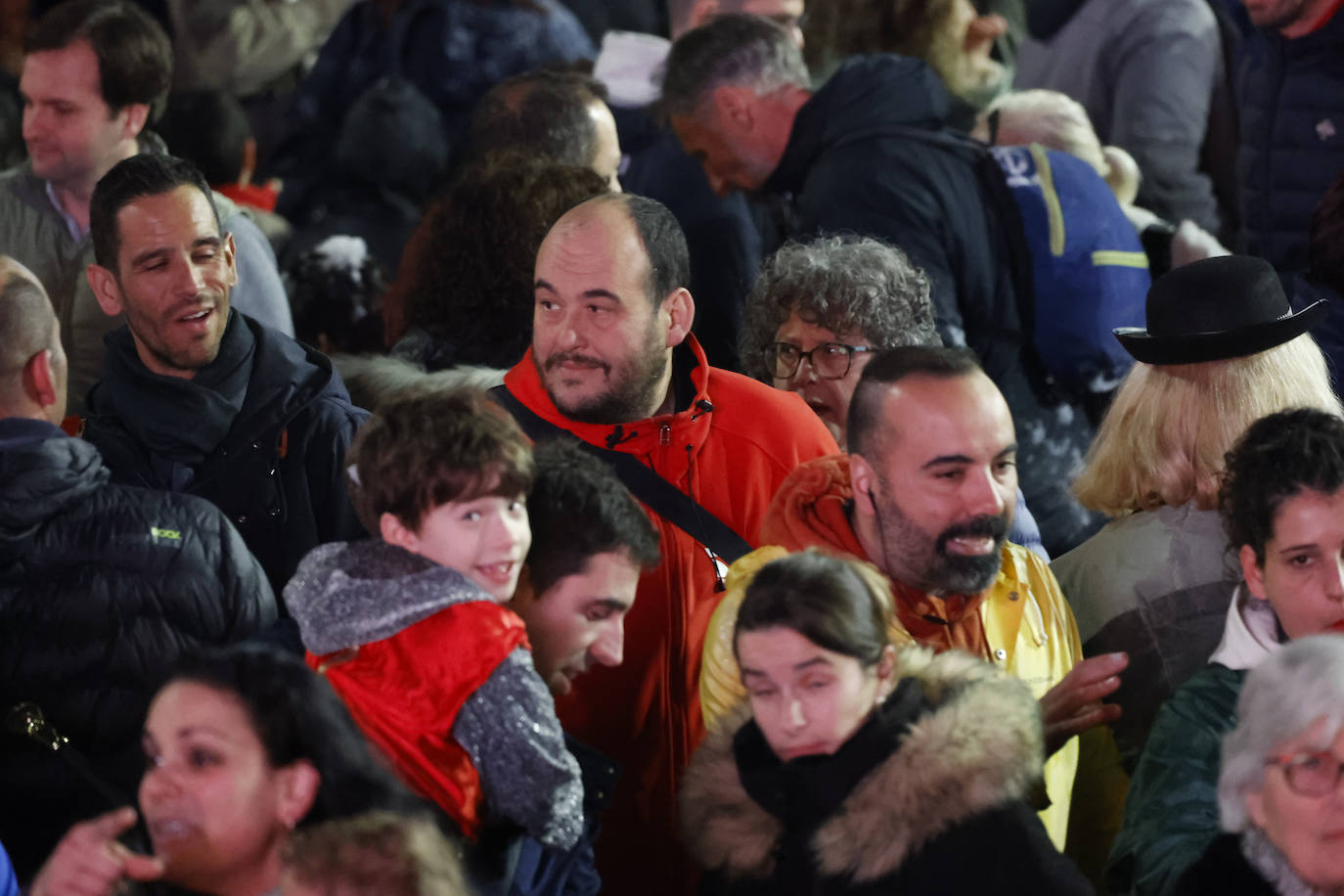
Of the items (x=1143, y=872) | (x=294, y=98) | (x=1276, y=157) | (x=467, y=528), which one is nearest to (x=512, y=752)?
(x=467, y=528)

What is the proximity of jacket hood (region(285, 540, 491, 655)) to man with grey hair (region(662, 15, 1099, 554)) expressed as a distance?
2302mm

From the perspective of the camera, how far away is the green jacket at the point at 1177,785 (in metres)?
2.99

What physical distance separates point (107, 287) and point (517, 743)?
1.80 m

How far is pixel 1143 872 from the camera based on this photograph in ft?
9.89

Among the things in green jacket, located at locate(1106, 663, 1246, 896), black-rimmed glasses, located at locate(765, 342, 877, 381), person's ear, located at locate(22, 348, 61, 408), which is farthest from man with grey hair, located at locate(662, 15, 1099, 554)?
person's ear, located at locate(22, 348, 61, 408)

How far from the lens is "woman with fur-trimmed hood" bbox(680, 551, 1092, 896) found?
2752mm

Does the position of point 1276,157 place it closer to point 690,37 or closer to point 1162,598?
point 690,37

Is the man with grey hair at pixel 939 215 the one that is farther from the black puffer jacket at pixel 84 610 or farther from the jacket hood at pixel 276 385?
the black puffer jacket at pixel 84 610

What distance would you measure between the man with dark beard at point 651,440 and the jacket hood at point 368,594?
29.5 inches

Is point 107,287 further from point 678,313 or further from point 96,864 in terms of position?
point 96,864

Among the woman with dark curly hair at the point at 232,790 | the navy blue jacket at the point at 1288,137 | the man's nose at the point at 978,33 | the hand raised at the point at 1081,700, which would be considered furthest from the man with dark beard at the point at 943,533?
the man's nose at the point at 978,33

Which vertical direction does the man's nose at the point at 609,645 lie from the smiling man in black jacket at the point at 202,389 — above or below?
below

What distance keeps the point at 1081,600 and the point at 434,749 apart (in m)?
1.53

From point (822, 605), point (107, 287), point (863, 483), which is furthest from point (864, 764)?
point (107, 287)
